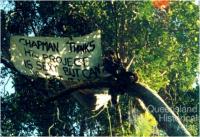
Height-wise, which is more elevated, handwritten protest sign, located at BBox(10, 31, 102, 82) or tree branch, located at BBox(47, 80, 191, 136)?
handwritten protest sign, located at BBox(10, 31, 102, 82)

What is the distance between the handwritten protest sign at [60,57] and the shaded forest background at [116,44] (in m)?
0.68

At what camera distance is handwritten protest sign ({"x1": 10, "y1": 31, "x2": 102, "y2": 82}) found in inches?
478

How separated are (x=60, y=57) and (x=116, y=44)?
2.65 metres

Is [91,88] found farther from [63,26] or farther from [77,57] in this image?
[63,26]

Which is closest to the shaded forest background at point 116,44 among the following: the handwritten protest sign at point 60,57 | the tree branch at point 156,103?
the handwritten protest sign at point 60,57

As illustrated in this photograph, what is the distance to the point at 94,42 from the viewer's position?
1220cm

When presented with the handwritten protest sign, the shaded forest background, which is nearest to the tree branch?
the handwritten protest sign

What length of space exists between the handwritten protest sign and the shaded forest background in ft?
2.23

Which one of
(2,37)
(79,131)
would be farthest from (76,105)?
(2,37)

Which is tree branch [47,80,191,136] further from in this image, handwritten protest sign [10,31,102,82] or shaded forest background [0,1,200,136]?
shaded forest background [0,1,200,136]

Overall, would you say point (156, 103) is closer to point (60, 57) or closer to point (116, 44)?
point (60, 57)

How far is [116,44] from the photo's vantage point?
14305mm

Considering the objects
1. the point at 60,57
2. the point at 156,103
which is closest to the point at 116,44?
the point at 60,57

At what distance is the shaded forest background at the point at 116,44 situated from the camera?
50.4 ft
